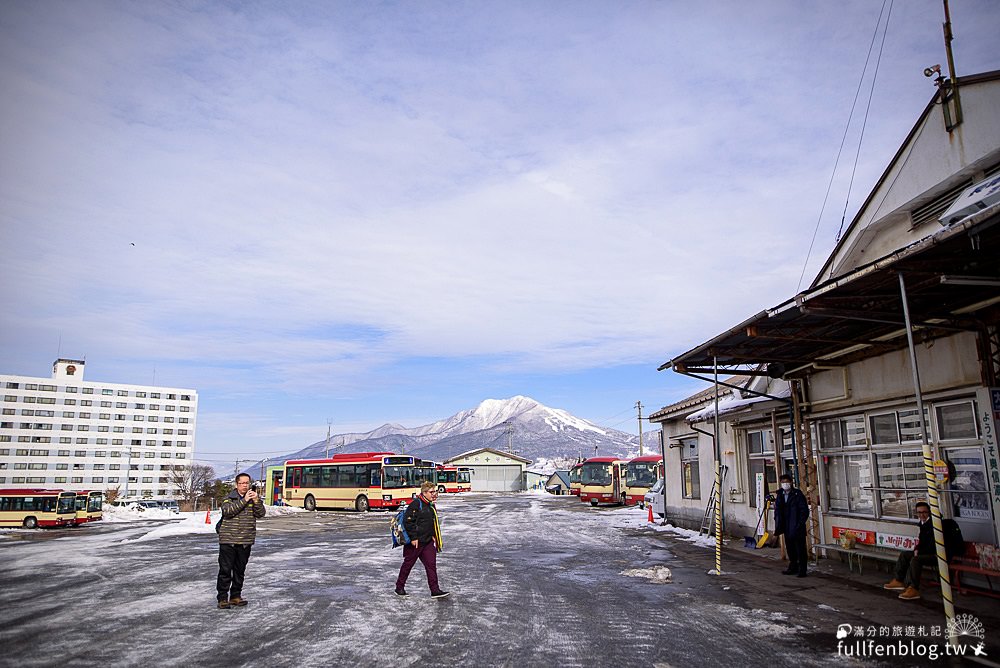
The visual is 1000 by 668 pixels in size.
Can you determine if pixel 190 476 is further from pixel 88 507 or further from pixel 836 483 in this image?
pixel 836 483

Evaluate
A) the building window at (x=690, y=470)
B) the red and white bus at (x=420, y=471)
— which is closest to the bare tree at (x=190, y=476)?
the red and white bus at (x=420, y=471)

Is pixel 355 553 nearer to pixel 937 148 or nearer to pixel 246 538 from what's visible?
pixel 246 538

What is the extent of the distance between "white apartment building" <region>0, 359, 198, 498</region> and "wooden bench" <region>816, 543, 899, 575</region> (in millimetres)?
115132

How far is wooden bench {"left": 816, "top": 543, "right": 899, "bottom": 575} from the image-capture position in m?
11.2

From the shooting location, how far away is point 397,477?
33250 mm

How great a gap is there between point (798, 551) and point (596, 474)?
30.9 meters

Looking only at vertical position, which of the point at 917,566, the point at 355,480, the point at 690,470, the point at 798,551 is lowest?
the point at 798,551

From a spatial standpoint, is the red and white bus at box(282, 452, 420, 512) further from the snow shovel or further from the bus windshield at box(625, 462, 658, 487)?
the snow shovel

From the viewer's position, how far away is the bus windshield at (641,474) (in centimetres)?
4025

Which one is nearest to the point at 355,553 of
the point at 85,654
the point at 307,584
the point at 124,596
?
the point at 307,584

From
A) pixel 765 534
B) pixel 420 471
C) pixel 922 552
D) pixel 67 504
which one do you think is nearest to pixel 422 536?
pixel 922 552

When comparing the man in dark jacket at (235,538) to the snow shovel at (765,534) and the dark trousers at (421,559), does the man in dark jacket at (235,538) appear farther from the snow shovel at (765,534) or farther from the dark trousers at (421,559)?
the snow shovel at (765,534)

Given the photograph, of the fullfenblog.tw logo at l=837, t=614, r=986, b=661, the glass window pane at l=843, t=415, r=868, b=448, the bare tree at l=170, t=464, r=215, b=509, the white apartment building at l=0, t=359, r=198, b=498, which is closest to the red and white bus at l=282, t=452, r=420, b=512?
the glass window pane at l=843, t=415, r=868, b=448

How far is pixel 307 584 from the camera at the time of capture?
11031 millimetres
